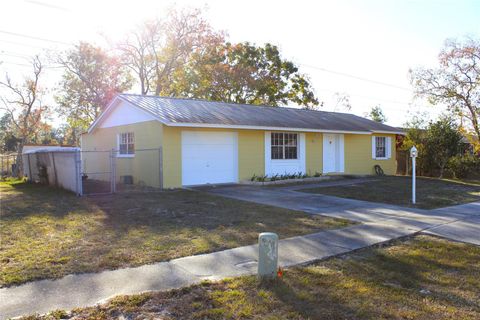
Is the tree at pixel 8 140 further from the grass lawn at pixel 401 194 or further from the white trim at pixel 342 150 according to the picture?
the grass lawn at pixel 401 194

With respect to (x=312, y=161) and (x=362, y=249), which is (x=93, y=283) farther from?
(x=312, y=161)

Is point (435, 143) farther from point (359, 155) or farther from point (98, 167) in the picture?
point (98, 167)

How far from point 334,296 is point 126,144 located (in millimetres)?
15548

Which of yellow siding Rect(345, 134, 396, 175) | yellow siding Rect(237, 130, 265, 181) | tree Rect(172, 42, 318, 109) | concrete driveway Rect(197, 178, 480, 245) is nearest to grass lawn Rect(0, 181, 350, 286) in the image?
concrete driveway Rect(197, 178, 480, 245)

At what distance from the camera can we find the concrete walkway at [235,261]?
4.37m

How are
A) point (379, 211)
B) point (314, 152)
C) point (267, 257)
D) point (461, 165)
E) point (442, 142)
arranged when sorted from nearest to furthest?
1. point (267, 257)
2. point (379, 211)
3. point (314, 152)
4. point (442, 142)
5. point (461, 165)

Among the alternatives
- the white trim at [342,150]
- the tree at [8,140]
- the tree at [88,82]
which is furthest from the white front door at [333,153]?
the tree at [8,140]

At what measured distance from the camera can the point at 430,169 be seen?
23.8 metres

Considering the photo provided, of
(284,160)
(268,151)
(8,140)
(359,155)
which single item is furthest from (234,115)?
(8,140)

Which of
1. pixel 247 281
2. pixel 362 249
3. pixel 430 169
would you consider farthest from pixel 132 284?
pixel 430 169

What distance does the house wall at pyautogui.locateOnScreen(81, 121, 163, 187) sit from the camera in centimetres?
1546

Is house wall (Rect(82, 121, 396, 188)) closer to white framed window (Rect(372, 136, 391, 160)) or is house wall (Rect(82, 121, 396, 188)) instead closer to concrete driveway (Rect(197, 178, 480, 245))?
white framed window (Rect(372, 136, 391, 160))

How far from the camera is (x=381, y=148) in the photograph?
78.9ft

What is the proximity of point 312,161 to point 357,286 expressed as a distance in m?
15.3
